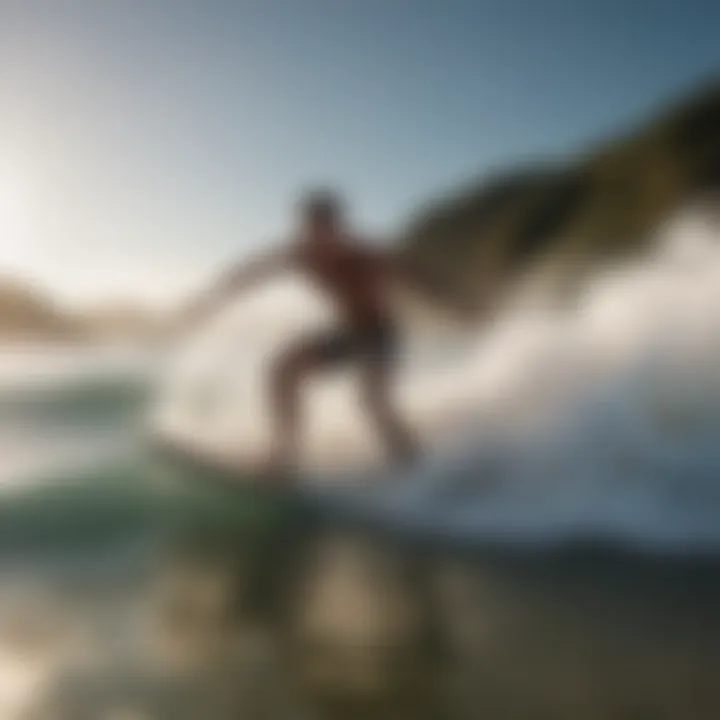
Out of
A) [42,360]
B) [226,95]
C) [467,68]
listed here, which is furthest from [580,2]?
[42,360]

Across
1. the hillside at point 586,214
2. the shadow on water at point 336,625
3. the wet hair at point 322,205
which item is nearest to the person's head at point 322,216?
the wet hair at point 322,205

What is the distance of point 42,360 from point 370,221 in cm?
52

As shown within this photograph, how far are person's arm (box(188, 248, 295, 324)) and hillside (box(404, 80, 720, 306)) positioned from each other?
6.9 inches

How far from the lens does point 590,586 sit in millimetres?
1143

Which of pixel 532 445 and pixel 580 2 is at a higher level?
pixel 580 2

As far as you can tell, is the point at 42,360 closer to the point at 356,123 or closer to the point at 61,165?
the point at 61,165

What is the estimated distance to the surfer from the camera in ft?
4.01

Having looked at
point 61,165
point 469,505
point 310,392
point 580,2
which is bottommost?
point 469,505

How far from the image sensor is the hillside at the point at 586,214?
1.23 m

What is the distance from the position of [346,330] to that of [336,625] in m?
0.39

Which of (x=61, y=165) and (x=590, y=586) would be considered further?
(x=61, y=165)

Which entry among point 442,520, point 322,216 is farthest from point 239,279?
point 442,520

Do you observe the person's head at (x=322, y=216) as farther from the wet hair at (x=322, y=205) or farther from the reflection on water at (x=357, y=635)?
the reflection on water at (x=357, y=635)

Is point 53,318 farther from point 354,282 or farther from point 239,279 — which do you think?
point 354,282
